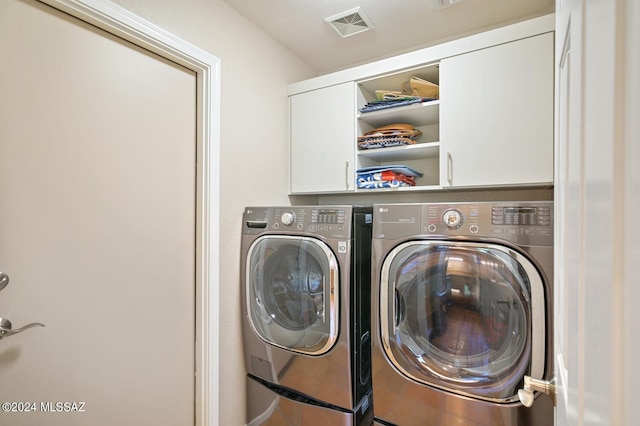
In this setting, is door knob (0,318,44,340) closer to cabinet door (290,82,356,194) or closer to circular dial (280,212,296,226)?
circular dial (280,212,296,226)

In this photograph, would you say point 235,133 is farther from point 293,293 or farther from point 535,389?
point 535,389

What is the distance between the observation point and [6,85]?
98 centimetres

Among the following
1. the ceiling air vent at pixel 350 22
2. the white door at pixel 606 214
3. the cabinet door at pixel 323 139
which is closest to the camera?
the white door at pixel 606 214

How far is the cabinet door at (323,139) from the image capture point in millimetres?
1846

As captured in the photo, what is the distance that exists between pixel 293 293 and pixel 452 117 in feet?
4.14

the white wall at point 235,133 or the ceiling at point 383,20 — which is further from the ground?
the ceiling at point 383,20

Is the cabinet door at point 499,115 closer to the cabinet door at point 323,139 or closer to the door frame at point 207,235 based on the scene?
the cabinet door at point 323,139

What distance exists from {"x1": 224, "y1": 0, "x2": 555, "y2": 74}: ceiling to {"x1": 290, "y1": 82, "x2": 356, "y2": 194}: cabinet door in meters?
0.36

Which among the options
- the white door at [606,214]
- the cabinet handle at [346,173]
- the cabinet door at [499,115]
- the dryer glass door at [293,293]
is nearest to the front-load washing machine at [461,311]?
the dryer glass door at [293,293]

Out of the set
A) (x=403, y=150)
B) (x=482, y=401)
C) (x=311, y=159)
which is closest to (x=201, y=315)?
(x=311, y=159)

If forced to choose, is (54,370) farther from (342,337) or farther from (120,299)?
(342,337)

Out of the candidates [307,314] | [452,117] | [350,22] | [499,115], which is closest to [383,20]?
[350,22]

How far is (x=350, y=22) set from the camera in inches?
69.0

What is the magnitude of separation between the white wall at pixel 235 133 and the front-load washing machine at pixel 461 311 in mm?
825
